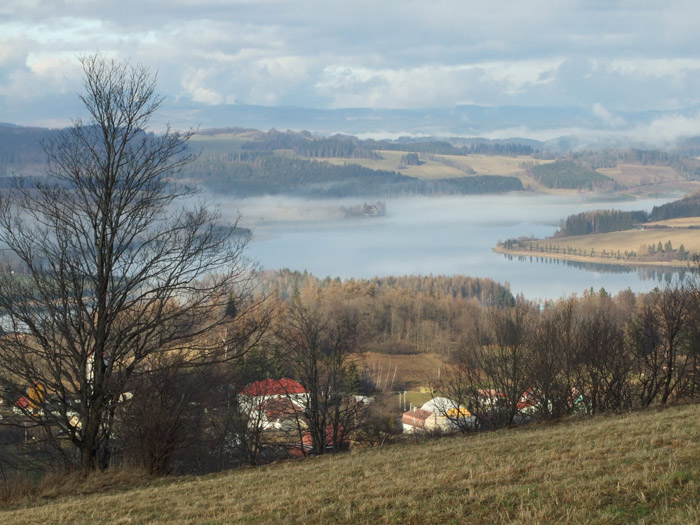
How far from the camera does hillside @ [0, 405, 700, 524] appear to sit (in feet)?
22.3

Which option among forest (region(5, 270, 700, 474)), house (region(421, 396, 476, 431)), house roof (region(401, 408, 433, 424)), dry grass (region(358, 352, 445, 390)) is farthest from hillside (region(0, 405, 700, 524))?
dry grass (region(358, 352, 445, 390))

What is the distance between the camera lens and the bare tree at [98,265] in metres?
12.2

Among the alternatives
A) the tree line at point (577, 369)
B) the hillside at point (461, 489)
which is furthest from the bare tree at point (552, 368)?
the hillside at point (461, 489)

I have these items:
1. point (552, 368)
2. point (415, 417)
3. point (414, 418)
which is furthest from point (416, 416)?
point (552, 368)

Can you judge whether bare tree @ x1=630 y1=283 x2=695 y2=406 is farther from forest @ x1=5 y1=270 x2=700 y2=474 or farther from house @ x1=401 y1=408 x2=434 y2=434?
house @ x1=401 y1=408 x2=434 y2=434

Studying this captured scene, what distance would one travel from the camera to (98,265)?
1258 cm

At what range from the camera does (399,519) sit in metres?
7.07

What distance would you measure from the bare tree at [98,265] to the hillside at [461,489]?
2.25 meters

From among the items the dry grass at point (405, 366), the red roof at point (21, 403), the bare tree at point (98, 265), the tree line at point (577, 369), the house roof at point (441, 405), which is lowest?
the dry grass at point (405, 366)

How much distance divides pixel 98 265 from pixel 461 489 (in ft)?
25.2

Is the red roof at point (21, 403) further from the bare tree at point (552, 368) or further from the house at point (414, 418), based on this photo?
the house at point (414, 418)

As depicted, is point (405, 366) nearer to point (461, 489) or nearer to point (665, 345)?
point (665, 345)

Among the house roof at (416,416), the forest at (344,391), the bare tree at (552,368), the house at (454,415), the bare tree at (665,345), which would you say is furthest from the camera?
the house roof at (416,416)

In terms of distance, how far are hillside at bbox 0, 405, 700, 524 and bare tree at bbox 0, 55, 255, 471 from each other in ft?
7.39
